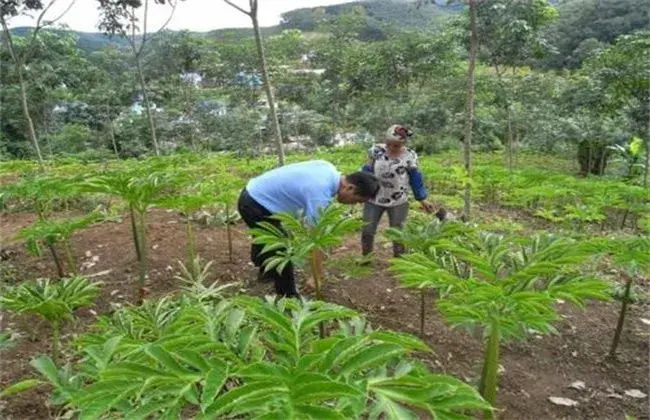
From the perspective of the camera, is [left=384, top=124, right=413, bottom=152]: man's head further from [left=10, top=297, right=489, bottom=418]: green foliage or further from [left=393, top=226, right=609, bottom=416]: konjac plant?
[left=10, top=297, right=489, bottom=418]: green foliage

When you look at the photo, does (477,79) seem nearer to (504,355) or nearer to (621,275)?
(621,275)

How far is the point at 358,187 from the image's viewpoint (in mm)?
3877

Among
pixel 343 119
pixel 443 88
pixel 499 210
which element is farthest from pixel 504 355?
pixel 343 119

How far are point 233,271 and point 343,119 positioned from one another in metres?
22.6

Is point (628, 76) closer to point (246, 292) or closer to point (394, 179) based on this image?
point (394, 179)

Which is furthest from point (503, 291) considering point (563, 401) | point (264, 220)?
→ point (264, 220)

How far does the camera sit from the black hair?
12.6 ft

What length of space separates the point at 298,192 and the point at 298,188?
0.03m

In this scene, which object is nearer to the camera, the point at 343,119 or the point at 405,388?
the point at 405,388

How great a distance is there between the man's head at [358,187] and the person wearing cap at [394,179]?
4.14ft

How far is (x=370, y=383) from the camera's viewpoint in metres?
1.32

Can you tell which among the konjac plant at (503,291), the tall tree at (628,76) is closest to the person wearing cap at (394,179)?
the konjac plant at (503,291)

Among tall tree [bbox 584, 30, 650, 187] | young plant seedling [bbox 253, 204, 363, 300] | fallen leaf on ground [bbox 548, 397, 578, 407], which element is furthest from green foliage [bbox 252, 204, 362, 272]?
tall tree [bbox 584, 30, 650, 187]

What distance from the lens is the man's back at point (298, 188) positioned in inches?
153
